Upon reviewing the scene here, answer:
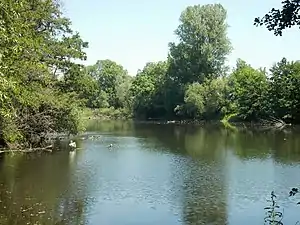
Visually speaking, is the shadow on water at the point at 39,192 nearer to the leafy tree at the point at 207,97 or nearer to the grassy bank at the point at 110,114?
the leafy tree at the point at 207,97

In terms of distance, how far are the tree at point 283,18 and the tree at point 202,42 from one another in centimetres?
6000

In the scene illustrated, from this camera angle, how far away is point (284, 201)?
16828 millimetres

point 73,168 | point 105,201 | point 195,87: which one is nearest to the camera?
point 105,201

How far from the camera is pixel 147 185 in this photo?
20.3 metres

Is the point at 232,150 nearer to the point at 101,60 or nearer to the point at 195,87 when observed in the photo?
the point at 195,87

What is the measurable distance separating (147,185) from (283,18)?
46.4ft

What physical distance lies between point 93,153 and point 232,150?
9.89 metres

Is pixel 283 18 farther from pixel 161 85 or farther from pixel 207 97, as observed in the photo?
pixel 161 85

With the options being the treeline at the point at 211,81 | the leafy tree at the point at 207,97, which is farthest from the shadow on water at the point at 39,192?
the leafy tree at the point at 207,97

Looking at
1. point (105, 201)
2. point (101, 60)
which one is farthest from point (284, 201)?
point (101, 60)


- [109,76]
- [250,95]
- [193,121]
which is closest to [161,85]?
[193,121]

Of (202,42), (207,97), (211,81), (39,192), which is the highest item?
(202,42)

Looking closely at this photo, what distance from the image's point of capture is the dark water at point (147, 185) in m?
15.2

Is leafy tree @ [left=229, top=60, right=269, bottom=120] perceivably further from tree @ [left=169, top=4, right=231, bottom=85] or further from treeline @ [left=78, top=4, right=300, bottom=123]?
tree @ [left=169, top=4, right=231, bottom=85]
